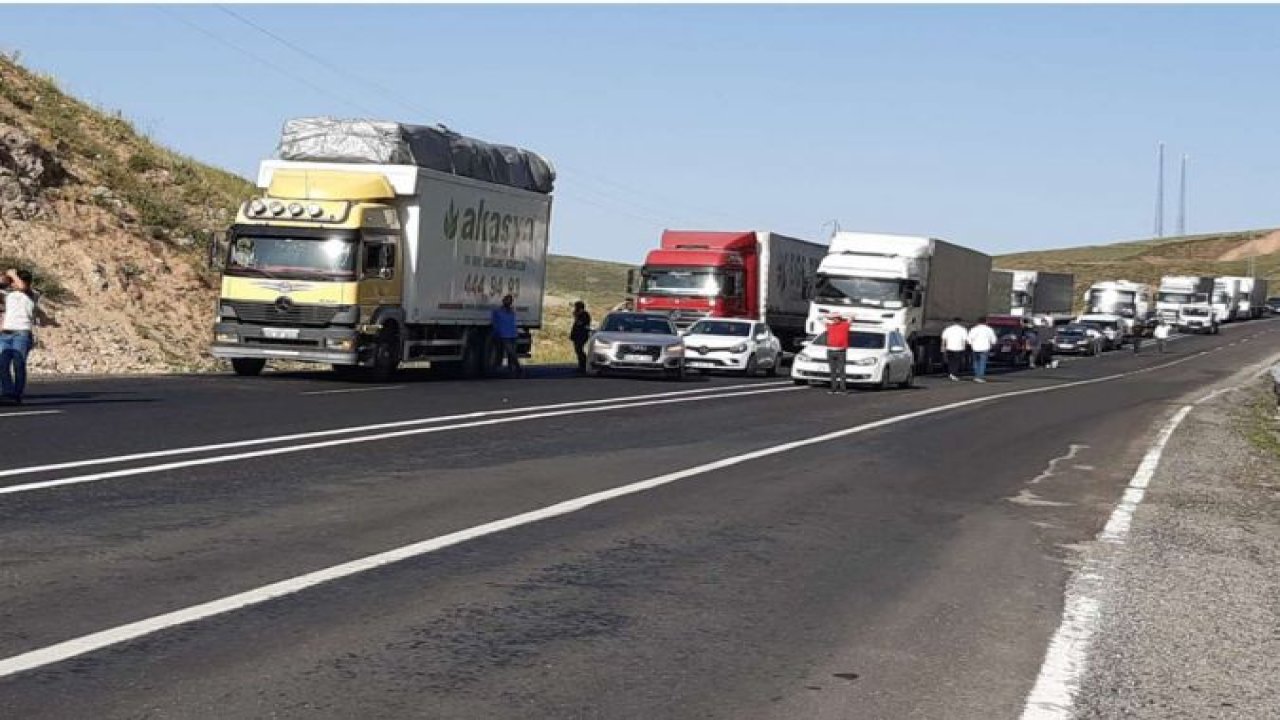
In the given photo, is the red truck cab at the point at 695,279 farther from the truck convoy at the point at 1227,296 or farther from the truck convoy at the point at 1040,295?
the truck convoy at the point at 1227,296

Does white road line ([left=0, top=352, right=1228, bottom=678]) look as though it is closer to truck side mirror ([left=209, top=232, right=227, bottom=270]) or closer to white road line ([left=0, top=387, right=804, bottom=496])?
white road line ([left=0, top=387, right=804, bottom=496])

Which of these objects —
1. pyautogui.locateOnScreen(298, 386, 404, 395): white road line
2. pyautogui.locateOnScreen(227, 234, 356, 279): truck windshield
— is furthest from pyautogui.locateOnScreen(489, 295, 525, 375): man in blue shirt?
pyautogui.locateOnScreen(298, 386, 404, 395): white road line

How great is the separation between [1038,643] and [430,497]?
581 cm

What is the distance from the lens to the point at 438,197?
95.3 ft

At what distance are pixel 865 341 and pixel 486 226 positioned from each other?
8.61 m

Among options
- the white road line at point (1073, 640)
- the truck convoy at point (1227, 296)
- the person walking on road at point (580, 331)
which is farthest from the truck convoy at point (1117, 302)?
the white road line at point (1073, 640)

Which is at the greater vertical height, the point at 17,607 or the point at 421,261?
the point at 421,261

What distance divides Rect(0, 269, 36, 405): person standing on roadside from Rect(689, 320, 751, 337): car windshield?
20846 millimetres

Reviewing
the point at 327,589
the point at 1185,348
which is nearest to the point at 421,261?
the point at 327,589

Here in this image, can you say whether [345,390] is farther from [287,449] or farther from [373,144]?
[287,449]

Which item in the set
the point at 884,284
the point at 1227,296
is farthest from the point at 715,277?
the point at 1227,296

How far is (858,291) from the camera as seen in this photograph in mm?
41500

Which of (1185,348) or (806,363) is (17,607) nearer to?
(806,363)

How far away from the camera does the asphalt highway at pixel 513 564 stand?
654cm
